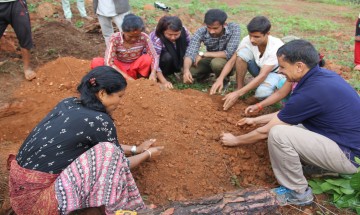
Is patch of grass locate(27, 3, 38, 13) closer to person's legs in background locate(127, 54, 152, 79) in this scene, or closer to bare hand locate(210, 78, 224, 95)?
person's legs in background locate(127, 54, 152, 79)

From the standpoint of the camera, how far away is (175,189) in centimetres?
281

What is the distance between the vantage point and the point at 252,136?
2900 millimetres

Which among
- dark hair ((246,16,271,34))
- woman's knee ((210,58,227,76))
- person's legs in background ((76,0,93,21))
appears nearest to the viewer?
dark hair ((246,16,271,34))

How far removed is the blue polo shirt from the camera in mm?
2502

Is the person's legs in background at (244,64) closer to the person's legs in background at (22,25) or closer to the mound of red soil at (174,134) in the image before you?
the mound of red soil at (174,134)

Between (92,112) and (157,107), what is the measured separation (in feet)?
4.68

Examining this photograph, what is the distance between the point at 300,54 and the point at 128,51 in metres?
2.49

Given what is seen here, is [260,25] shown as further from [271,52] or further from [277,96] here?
[277,96]

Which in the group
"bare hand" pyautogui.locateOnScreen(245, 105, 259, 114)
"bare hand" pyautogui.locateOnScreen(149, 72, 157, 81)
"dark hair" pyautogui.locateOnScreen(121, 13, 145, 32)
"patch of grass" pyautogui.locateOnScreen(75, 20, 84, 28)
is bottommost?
"patch of grass" pyautogui.locateOnScreen(75, 20, 84, 28)

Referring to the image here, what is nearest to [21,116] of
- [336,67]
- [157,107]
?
[157,107]

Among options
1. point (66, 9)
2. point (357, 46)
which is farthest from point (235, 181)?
point (66, 9)

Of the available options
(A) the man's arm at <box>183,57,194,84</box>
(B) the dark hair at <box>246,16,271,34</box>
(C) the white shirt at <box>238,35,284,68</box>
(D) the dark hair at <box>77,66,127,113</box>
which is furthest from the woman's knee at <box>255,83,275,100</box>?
(D) the dark hair at <box>77,66,127,113</box>

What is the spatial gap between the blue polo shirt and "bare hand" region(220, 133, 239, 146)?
594mm

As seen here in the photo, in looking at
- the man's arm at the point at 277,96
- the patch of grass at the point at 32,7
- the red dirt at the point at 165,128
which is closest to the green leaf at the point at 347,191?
the red dirt at the point at 165,128
